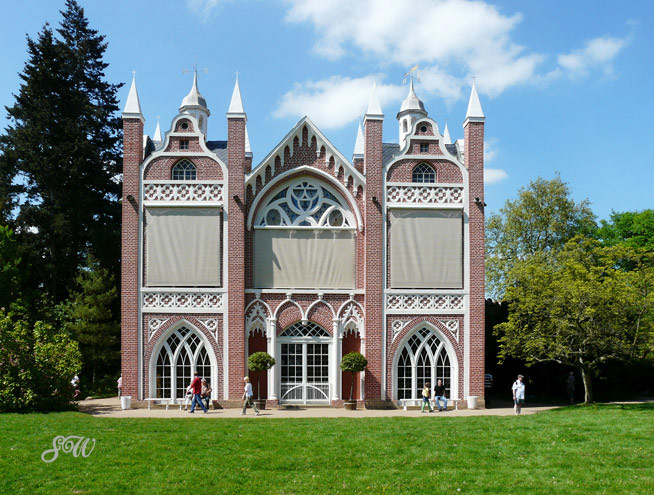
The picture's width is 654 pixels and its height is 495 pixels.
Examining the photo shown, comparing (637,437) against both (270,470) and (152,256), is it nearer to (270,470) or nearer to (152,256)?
(270,470)

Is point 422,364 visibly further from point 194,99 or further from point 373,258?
point 194,99

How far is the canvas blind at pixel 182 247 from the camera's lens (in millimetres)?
22359

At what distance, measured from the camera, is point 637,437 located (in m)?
13.9

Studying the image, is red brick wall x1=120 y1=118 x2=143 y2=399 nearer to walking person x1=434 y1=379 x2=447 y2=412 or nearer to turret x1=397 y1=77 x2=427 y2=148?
walking person x1=434 y1=379 x2=447 y2=412

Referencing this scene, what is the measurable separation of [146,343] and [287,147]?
986cm

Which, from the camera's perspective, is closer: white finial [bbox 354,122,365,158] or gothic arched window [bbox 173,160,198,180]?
gothic arched window [bbox 173,160,198,180]

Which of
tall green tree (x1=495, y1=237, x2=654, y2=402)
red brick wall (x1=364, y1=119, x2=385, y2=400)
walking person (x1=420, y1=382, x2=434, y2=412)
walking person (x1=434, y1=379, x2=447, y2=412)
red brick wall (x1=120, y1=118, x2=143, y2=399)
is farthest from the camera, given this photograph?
red brick wall (x1=364, y1=119, x2=385, y2=400)

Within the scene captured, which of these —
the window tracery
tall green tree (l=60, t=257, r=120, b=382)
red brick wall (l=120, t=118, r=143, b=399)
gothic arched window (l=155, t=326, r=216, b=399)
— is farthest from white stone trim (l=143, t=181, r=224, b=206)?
tall green tree (l=60, t=257, r=120, b=382)

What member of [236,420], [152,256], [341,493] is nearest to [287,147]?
[152,256]

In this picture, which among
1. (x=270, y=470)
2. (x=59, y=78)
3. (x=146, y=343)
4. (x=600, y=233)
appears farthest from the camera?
(x=600, y=233)

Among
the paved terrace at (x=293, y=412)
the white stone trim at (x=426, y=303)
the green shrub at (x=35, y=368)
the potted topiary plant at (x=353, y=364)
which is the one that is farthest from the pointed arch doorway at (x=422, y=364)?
the green shrub at (x=35, y=368)

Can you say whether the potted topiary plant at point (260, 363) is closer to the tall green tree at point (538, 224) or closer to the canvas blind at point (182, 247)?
the canvas blind at point (182, 247)

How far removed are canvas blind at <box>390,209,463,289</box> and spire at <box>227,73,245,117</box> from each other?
7.59 metres

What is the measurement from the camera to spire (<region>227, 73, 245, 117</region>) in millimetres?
22969
